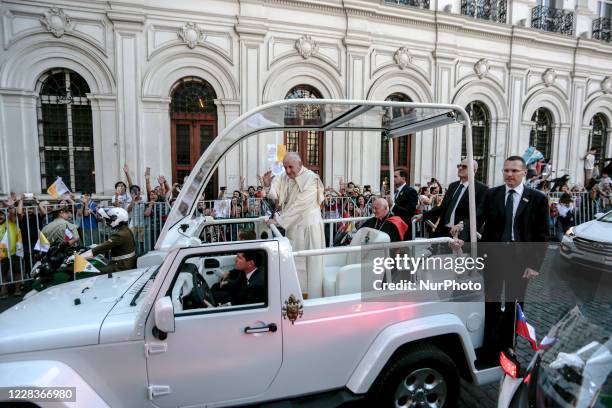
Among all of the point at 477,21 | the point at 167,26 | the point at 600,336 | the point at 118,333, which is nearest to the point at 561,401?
the point at 600,336

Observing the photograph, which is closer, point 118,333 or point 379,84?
point 118,333

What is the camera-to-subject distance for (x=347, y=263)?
3916 mm

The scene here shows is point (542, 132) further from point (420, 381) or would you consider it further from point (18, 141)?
point (18, 141)

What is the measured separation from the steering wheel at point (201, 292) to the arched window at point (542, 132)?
53.3 ft

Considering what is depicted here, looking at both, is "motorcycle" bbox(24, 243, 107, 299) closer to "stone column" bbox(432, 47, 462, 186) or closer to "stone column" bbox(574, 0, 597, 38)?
"stone column" bbox(432, 47, 462, 186)

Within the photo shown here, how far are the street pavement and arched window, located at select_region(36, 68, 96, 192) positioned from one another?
17.5ft

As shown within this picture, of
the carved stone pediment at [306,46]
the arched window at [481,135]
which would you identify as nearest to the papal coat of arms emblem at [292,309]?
the carved stone pediment at [306,46]

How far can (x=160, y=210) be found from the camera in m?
7.66

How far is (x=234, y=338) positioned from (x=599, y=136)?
67.3 feet

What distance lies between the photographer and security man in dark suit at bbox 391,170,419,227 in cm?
512

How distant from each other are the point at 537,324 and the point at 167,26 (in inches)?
444

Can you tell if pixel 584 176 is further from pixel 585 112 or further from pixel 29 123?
pixel 29 123

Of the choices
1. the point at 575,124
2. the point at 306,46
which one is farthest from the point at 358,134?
the point at 575,124

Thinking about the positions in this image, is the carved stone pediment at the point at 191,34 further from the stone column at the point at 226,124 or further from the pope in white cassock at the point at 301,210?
the pope in white cassock at the point at 301,210
